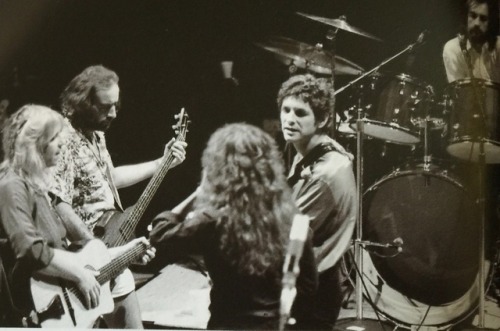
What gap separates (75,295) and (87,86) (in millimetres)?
931

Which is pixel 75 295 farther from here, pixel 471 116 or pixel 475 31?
pixel 475 31

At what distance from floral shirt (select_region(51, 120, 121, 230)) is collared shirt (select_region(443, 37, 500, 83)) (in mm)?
1579

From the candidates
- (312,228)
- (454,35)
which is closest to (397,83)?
(454,35)

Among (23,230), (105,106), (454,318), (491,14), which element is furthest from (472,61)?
(23,230)

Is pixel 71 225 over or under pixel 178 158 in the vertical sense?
under

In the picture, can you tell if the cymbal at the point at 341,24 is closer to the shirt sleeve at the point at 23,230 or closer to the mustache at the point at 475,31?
the mustache at the point at 475,31

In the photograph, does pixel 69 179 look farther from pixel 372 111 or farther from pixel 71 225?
pixel 372 111

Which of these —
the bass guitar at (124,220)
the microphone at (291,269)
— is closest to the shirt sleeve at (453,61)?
the microphone at (291,269)

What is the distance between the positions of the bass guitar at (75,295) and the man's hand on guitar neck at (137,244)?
0.01 metres

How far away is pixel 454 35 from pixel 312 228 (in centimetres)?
107

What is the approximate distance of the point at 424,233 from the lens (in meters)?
2.84

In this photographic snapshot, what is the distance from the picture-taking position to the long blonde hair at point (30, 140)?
112 inches

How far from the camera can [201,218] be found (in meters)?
2.79

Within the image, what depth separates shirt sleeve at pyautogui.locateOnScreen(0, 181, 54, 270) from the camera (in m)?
2.79
